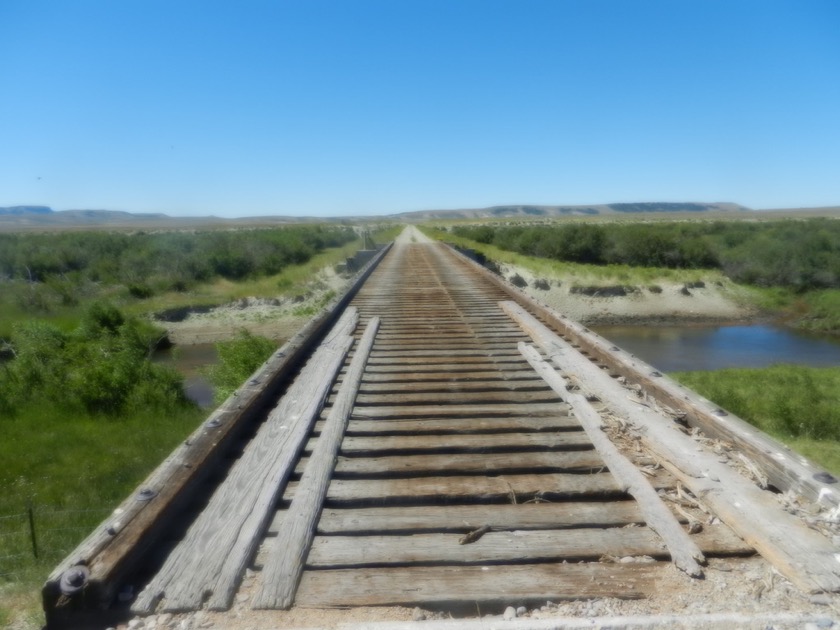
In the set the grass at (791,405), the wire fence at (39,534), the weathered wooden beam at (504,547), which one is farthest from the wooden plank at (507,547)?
the grass at (791,405)

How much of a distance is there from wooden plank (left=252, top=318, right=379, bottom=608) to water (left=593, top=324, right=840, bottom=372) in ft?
66.6

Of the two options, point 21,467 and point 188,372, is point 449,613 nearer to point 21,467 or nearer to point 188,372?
point 21,467

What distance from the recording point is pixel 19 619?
17.4ft

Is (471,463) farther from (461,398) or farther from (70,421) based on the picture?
(70,421)

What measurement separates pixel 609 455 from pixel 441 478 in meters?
0.97

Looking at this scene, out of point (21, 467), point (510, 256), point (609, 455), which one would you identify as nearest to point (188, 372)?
point (21, 467)

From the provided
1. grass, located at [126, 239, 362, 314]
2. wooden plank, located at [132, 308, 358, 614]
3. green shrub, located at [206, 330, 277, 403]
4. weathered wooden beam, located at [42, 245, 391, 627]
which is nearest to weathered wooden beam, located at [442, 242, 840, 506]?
wooden plank, located at [132, 308, 358, 614]

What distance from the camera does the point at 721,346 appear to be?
88.6 feet

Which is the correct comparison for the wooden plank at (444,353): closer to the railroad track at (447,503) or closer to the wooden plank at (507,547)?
the railroad track at (447,503)

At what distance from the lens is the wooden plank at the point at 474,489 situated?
9.87 feet

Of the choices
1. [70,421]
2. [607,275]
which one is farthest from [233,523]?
[607,275]

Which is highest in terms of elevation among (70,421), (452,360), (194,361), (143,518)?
(143,518)

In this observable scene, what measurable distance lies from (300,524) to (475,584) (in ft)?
2.76

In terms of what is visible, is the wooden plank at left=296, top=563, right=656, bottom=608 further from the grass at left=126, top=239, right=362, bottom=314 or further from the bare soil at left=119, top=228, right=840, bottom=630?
→ the grass at left=126, top=239, right=362, bottom=314
